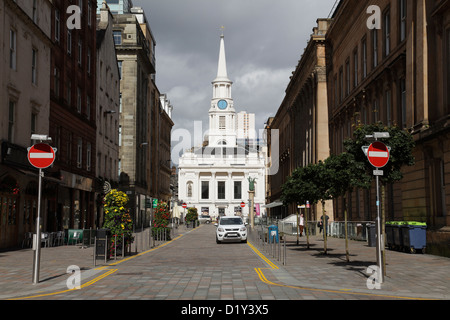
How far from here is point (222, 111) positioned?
164 metres

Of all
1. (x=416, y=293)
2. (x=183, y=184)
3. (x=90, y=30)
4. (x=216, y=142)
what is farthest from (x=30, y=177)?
(x=216, y=142)

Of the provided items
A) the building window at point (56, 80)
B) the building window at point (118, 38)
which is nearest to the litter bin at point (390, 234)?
the building window at point (56, 80)

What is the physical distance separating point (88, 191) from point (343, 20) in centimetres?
2413

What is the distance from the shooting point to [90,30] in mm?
42719

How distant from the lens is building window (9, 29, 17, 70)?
26672 mm

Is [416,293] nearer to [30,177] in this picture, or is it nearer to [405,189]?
[405,189]

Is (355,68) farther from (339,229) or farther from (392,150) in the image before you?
(392,150)

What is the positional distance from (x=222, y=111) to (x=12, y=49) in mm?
137478

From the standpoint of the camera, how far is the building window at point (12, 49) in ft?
87.5

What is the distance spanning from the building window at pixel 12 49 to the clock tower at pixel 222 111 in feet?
446

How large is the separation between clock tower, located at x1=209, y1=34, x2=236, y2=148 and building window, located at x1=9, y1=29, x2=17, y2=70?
13608 centimetres

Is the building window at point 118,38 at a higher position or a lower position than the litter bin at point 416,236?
higher

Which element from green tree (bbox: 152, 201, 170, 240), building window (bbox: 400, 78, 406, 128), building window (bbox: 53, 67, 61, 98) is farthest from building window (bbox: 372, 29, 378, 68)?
building window (bbox: 53, 67, 61, 98)

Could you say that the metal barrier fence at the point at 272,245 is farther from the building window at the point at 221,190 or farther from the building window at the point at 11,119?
the building window at the point at 221,190
